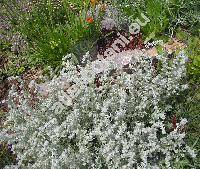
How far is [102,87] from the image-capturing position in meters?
4.38

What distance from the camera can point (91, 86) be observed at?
4.33m

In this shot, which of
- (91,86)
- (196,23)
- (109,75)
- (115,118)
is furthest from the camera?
(196,23)

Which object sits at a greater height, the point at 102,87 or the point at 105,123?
the point at 102,87

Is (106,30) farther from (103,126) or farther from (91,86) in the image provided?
(103,126)

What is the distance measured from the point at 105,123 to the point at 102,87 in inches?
17.8

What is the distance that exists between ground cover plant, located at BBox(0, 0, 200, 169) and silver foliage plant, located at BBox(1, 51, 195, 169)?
0.01 m

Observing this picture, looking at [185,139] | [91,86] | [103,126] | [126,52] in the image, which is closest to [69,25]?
[126,52]

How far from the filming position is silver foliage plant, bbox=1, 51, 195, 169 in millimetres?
3977

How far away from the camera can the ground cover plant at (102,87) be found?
4.04 meters

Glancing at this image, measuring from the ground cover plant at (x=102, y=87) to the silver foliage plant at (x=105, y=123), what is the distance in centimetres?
1

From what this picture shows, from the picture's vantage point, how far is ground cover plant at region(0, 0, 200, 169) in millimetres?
4035

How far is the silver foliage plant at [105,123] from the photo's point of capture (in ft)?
13.0

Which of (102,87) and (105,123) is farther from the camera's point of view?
(102,87)

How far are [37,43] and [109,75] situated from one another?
0.98m
